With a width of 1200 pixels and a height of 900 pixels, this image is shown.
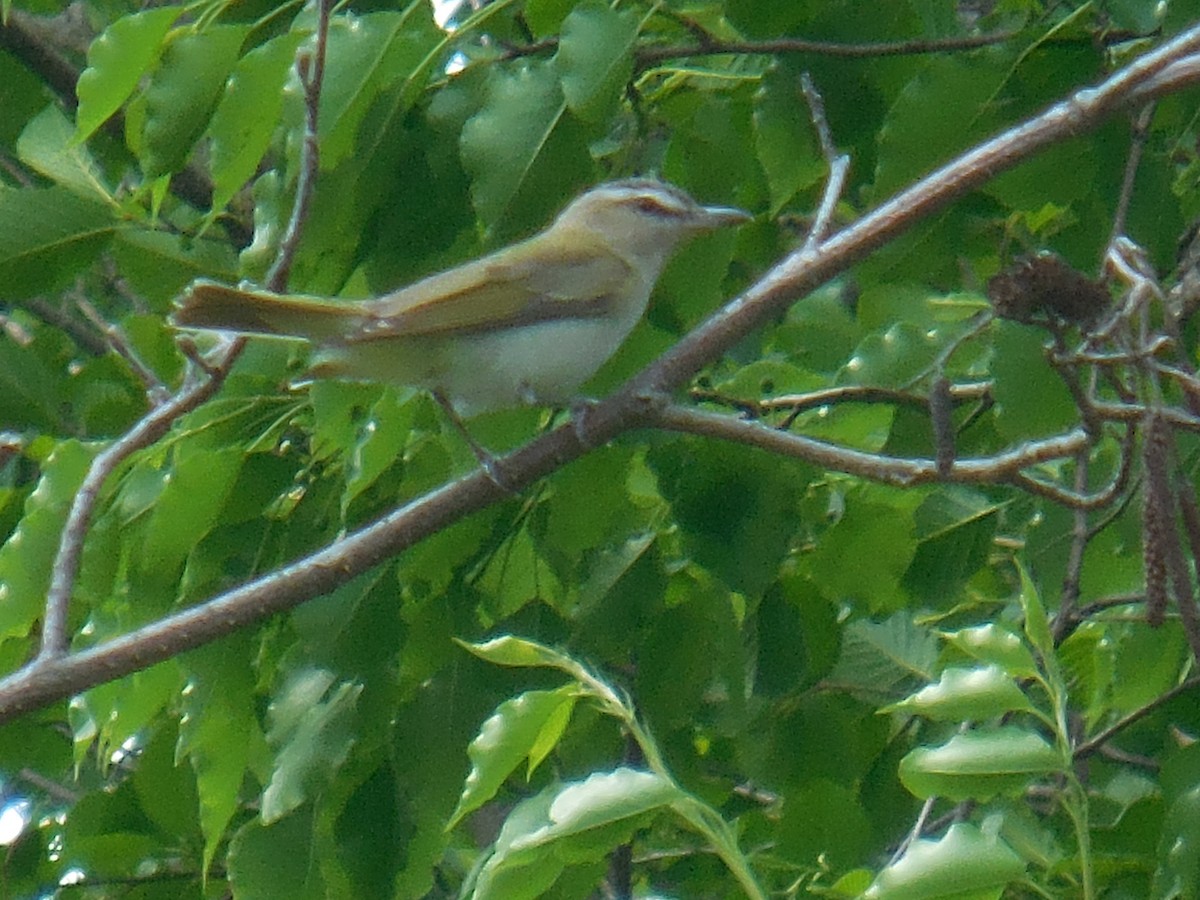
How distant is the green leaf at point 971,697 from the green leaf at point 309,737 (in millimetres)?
1146

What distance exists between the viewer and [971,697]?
1637 mm

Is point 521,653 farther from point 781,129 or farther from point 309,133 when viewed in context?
point 781,129

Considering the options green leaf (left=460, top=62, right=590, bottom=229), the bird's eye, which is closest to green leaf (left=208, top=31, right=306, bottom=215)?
green leaf (left=460, top=62, right=590, bottom=229)

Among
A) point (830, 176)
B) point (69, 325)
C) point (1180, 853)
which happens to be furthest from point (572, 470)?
point (69, 325)

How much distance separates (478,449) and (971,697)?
1.08m

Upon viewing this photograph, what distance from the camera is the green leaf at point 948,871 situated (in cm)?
158

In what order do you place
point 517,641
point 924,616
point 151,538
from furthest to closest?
1. point 924,616
2. point 151,538
3. point 517,641

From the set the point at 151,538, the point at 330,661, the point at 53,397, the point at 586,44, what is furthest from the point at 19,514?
the point at 586,44

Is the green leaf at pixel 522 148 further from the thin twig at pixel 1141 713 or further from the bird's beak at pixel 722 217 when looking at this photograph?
the thin twig at pixel 1141 713

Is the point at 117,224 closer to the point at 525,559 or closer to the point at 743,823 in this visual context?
the point at 525,559

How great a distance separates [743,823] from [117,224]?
6.21 ft

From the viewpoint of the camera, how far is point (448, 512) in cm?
232

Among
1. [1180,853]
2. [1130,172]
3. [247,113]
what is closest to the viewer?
[1180,853]

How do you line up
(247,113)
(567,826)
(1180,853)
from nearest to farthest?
(567,826) < (1180,853) < (247,113)
